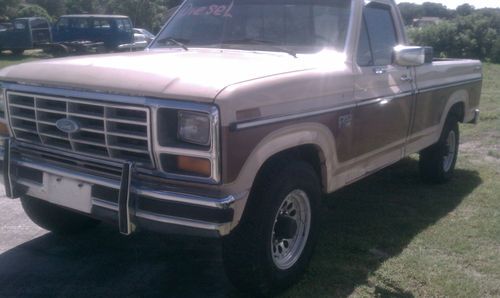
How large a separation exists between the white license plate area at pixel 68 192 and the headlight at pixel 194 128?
69 cm

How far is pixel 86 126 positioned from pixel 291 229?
1457mm

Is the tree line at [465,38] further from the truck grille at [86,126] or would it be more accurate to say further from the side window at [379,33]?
the truck grille at [86,126]

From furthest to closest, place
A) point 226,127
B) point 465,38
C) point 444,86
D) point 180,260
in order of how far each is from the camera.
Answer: point 465,38 → point 444,86 → point 180,260 → point 226,127

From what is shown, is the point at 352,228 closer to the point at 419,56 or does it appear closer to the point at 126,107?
the point at 419,56

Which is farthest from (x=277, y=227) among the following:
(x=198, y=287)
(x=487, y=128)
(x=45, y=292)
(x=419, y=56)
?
(x=487, y=128)

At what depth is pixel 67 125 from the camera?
11.3 feet

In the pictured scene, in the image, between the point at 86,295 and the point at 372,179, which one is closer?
the point at 86,295

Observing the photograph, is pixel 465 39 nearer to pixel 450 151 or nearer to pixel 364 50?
pixel 450 151

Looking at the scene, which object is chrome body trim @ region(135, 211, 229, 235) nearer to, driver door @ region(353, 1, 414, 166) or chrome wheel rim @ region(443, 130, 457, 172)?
driver door @ region(353, 1, 414, 166)

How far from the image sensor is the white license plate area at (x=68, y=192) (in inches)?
133

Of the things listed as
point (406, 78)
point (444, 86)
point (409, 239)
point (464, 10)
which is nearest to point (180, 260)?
point (409, 239)

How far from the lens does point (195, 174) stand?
3.12m

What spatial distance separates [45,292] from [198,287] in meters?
0.99

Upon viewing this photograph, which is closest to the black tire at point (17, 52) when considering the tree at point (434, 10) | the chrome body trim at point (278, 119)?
the chrome body trim at point (278, 119)
